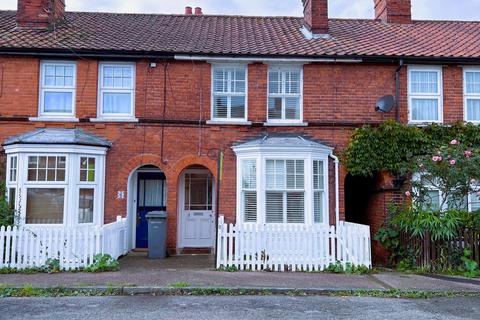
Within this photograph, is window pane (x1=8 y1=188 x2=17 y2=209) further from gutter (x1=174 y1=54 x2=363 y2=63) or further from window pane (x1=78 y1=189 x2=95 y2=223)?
gutter (x1=174 y1=54 x2=363 y2=63)

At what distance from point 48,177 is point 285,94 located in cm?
673

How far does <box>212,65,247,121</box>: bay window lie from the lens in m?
Result: 12.1

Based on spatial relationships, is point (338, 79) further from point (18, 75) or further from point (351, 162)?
point (18, 75)

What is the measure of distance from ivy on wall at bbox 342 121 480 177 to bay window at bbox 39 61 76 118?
7.83 m

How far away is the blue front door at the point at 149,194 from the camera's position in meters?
12.6

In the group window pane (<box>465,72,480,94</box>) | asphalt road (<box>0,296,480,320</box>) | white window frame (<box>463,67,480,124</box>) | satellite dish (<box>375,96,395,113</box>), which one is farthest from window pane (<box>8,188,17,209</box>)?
window pane (<box>465,72,480,94</box>)

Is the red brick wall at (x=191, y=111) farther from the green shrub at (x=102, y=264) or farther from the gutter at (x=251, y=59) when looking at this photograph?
the green shrub at (x=102, y=264)

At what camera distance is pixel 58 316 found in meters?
6.20

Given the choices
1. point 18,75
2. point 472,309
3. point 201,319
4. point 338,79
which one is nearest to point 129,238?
point 18,75

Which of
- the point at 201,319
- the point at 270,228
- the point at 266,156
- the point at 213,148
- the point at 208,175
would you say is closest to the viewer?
the point at 201,319

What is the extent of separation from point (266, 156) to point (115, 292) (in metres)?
5.13

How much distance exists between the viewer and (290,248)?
9773 millimetres

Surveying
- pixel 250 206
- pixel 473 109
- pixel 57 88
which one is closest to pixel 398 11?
pixel 473 109

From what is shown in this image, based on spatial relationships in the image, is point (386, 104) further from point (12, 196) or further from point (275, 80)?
point (12, 196)
